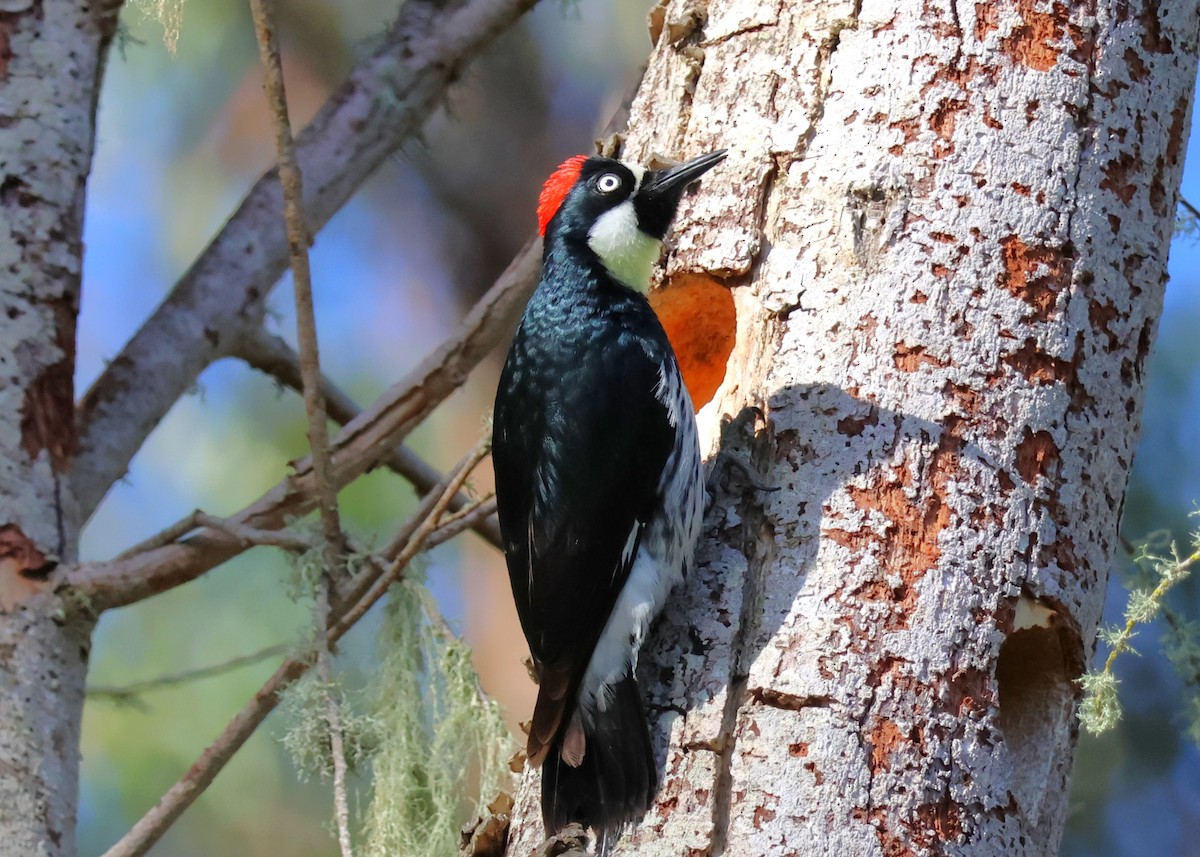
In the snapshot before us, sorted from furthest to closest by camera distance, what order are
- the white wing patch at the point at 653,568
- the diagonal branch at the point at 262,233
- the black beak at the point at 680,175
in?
the diagonal branch at the point at 262,233 < the black beak at the point at 680,175 < the white wing patch at the point at 653,568

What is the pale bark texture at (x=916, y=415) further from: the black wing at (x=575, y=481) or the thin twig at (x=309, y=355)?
the thin twig at (x=309, y=355)

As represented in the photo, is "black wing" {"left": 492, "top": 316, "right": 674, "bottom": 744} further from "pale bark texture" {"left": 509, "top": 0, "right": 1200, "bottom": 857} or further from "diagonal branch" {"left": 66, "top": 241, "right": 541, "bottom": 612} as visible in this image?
"diagonal branch" {"left": 66, "top": 241, "right": 541, "bottom": 612}

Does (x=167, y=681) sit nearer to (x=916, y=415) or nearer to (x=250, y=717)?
(x=250, y=717)

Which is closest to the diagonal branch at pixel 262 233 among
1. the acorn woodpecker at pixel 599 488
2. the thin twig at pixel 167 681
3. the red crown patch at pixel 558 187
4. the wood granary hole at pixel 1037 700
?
the thin twig at pixel 167 681

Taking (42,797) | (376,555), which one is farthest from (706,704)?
(42,797)

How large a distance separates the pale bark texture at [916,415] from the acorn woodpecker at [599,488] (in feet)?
0.24

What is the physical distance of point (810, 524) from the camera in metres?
2.26

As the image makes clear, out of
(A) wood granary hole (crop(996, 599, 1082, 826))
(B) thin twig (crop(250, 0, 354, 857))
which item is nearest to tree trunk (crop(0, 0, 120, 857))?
(B) thin twig (crop(250, 0, 354, 857))

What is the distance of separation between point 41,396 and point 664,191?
164 cm

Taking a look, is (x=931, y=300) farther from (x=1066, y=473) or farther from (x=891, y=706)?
(x=891, y=706)

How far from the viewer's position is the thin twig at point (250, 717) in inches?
116

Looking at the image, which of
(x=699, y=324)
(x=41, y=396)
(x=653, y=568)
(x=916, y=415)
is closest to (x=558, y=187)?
(x=699, y=324)

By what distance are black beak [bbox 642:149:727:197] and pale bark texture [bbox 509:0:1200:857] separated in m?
0.05

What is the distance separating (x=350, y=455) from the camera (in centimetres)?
353
